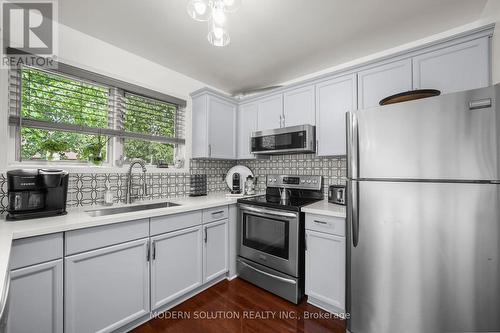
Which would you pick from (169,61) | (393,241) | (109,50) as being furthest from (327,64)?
(109,50)

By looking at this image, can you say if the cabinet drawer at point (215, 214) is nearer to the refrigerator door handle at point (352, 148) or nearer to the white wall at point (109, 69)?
the white wall at point (109, 69)

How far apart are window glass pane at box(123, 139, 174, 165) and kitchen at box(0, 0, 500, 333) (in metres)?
0.02

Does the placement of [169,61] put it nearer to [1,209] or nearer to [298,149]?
[298,149]

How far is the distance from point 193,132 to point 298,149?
1.37 meters

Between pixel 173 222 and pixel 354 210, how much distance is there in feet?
4.70

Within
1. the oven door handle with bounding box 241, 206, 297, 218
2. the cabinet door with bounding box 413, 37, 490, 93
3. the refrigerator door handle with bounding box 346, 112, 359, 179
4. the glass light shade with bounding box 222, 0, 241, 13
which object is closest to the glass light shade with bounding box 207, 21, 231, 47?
the glass light shade with bounding box 222, 0, 241, 13

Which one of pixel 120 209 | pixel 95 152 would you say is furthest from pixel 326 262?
pixel 95 152

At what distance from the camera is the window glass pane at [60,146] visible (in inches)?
64.4

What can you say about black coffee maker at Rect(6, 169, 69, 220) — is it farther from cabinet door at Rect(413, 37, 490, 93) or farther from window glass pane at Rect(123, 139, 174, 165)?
cabinet door at Rect(413, 37, 490, 93)

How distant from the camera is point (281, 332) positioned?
1.57m

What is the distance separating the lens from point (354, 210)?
4.60 ft

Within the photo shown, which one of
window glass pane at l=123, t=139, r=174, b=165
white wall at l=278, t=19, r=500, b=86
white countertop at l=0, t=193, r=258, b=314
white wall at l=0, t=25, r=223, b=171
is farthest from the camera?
window glass pane at l=123, t=139, r=174, b=165

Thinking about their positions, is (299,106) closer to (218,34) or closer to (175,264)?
(218,34)

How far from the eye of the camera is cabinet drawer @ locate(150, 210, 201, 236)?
1682 mm
